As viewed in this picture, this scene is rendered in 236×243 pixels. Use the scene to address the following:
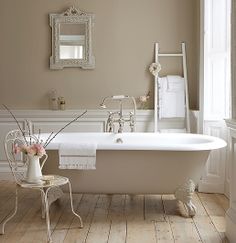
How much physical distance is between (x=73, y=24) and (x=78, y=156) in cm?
223

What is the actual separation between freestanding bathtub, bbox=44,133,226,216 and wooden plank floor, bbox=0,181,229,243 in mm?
231

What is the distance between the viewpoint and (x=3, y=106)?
5.54 m

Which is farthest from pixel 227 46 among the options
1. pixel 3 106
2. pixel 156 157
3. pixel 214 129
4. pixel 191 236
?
→ pixel 3 106

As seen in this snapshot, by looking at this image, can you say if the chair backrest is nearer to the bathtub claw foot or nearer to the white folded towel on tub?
the white folded towel on tub

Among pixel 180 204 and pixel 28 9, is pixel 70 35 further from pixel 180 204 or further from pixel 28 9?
pixel 180 204

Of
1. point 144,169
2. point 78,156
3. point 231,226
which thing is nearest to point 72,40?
point 78,156

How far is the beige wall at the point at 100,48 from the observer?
5.33m

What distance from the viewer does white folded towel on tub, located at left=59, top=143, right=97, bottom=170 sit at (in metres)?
3.73

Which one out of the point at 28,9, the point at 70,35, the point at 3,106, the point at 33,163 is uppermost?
the point at 28,9

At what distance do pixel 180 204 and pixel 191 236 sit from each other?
88 centimetres

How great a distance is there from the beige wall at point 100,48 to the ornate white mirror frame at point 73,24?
74 mm

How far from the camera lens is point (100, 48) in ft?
17.8

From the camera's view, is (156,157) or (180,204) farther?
(180,204)

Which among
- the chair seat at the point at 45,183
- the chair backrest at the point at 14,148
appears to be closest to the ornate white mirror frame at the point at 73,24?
the chair backrest at the point at 14,148
